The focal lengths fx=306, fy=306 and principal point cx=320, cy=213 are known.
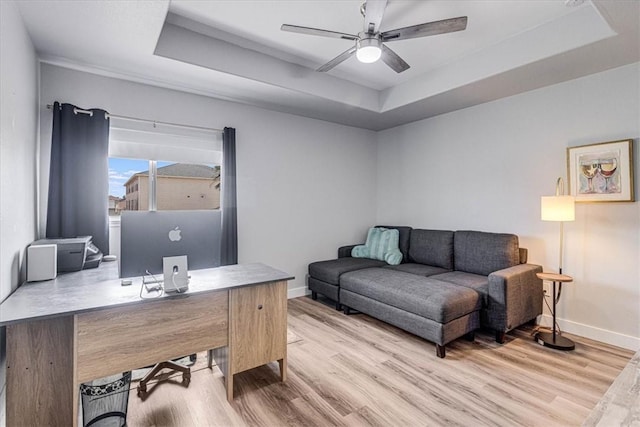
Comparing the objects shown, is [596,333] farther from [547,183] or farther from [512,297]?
[547,183]

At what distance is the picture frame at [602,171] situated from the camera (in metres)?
2.69

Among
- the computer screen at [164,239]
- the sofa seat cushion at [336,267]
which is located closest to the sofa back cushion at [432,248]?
the sofa seat cushion at [336,267]

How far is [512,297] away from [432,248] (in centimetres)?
119

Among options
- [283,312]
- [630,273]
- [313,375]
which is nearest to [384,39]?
[283,312]

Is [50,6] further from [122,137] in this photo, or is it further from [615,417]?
[615,417]

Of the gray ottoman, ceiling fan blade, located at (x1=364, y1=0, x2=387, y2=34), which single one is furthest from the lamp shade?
ceiling fan blade, located at (x1=364, y1=0, x2=387, y2=34)

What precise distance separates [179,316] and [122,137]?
2118 mm

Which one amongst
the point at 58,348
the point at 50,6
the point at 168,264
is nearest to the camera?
the point at 58,348

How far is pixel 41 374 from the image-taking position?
1.58m

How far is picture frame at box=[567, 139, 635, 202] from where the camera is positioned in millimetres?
2689

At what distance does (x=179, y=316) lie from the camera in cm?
182

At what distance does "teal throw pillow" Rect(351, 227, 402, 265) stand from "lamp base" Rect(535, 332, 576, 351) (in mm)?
1659

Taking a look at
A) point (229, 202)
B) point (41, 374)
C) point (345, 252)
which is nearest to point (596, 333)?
point (345, 252)

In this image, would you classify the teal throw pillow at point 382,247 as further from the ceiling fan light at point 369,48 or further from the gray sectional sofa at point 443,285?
the ceiling fan light at point 369,48
